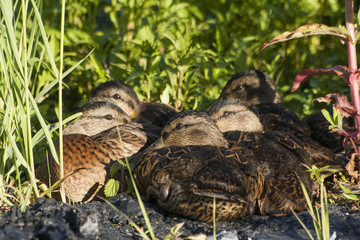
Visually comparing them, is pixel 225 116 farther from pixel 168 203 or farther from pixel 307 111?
pixel 168 203

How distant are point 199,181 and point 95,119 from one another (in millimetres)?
2640

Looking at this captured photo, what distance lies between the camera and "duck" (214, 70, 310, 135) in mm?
6504

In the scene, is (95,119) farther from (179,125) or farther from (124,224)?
(124,224)

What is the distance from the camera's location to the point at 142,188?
4348 millimetres

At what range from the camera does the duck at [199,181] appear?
12.2 ft

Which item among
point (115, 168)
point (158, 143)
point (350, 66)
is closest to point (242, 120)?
point (158, 143)

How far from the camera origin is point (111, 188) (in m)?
4.30

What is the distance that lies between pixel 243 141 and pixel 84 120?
6.80 ft

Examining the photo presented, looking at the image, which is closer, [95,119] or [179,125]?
[179,125]

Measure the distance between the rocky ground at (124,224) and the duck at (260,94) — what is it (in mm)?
2610

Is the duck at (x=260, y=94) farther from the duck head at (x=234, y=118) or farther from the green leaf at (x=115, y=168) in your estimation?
the green leaf at (x=115, y=168)

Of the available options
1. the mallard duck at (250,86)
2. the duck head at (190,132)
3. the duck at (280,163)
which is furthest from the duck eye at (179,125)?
the mallard duck at (250,86)

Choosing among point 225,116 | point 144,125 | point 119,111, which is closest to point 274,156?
point 225,116

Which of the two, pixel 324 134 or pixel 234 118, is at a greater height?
pixel 234 118
